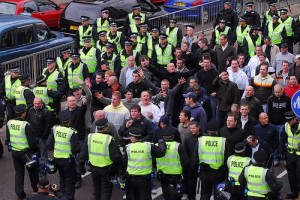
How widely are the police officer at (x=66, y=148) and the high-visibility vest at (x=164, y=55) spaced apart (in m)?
5.21

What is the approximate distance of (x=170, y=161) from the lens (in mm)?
11844

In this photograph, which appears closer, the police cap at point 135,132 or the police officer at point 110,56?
the police cap at point 135,132

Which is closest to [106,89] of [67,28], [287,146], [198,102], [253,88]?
[198,102]

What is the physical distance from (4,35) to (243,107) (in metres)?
7.59

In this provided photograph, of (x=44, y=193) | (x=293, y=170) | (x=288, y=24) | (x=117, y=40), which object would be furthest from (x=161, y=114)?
(x=288, y=24)

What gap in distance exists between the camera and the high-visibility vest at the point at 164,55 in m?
17.4

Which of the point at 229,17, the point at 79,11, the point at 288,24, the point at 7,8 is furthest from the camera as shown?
the point at 7,8

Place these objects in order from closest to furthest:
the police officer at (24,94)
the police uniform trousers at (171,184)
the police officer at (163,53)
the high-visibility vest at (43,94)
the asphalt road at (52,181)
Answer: the police uniform trousers at (171,184) → the asphalt road at (52,181) → the police officer at (24,94) → the high-visibility vest at (43,94) → the police officer at (163,53)

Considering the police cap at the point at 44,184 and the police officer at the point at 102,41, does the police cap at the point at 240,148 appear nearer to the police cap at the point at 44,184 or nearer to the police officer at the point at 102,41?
the police cap at the point at 44,184

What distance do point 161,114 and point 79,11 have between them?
8.82 m

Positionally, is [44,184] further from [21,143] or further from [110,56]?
[110,56]

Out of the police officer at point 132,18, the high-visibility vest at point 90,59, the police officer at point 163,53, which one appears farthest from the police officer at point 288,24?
the high-visibility vest at point 90,59

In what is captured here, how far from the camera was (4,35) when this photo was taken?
18.6 m

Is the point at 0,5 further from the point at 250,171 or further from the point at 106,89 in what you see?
the point at 250,171
